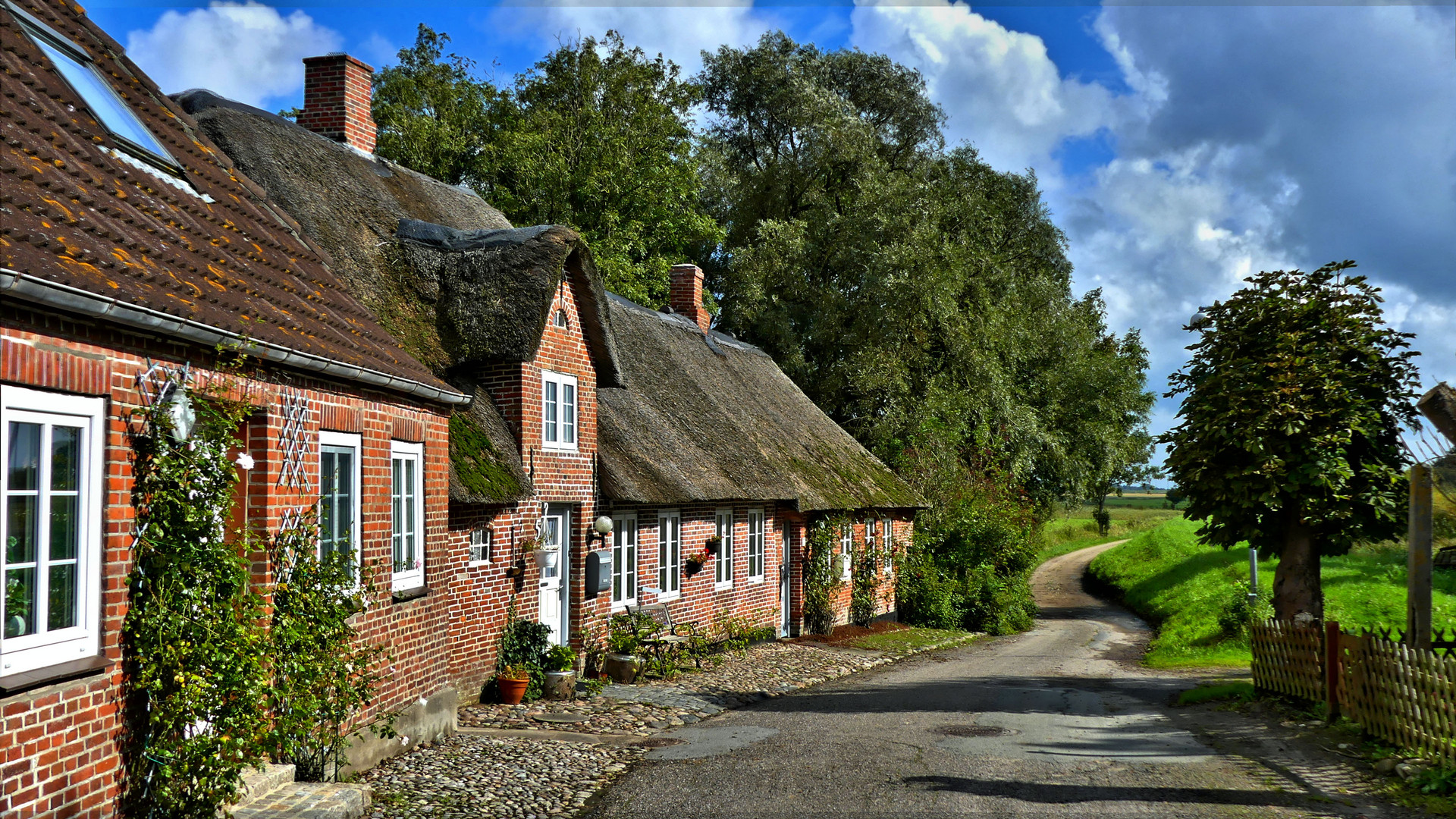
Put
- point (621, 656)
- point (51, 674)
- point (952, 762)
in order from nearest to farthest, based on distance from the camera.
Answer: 1. point (51, 674)
2. point (952, 762)
3. point (621, 656)

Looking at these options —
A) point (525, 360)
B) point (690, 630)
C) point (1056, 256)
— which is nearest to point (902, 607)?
point (690, 630)

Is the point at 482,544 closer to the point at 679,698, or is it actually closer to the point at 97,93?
the point at 679,698

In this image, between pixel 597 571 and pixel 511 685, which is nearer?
pixel 511 685

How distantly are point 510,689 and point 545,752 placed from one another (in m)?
3.09

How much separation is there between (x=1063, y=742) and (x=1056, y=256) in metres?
36.6

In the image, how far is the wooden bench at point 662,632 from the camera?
15.9 meters

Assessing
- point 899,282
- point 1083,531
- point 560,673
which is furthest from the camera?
point 1083,531

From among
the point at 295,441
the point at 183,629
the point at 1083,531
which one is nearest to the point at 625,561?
the point at 295,441

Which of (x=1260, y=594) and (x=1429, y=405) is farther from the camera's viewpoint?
(x=1260, y=594)

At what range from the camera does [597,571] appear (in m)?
15.0

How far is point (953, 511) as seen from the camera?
29.5 m

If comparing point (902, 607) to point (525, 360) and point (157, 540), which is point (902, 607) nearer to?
point (525, 360)

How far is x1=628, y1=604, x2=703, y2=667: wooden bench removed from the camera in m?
15.9

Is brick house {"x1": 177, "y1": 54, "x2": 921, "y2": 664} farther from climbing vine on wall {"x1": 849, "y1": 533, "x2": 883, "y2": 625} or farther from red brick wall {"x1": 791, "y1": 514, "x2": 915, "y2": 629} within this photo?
climbing vine on wall {"x1": 849, "y1": 533, "x2": 883, "y2": 625}
